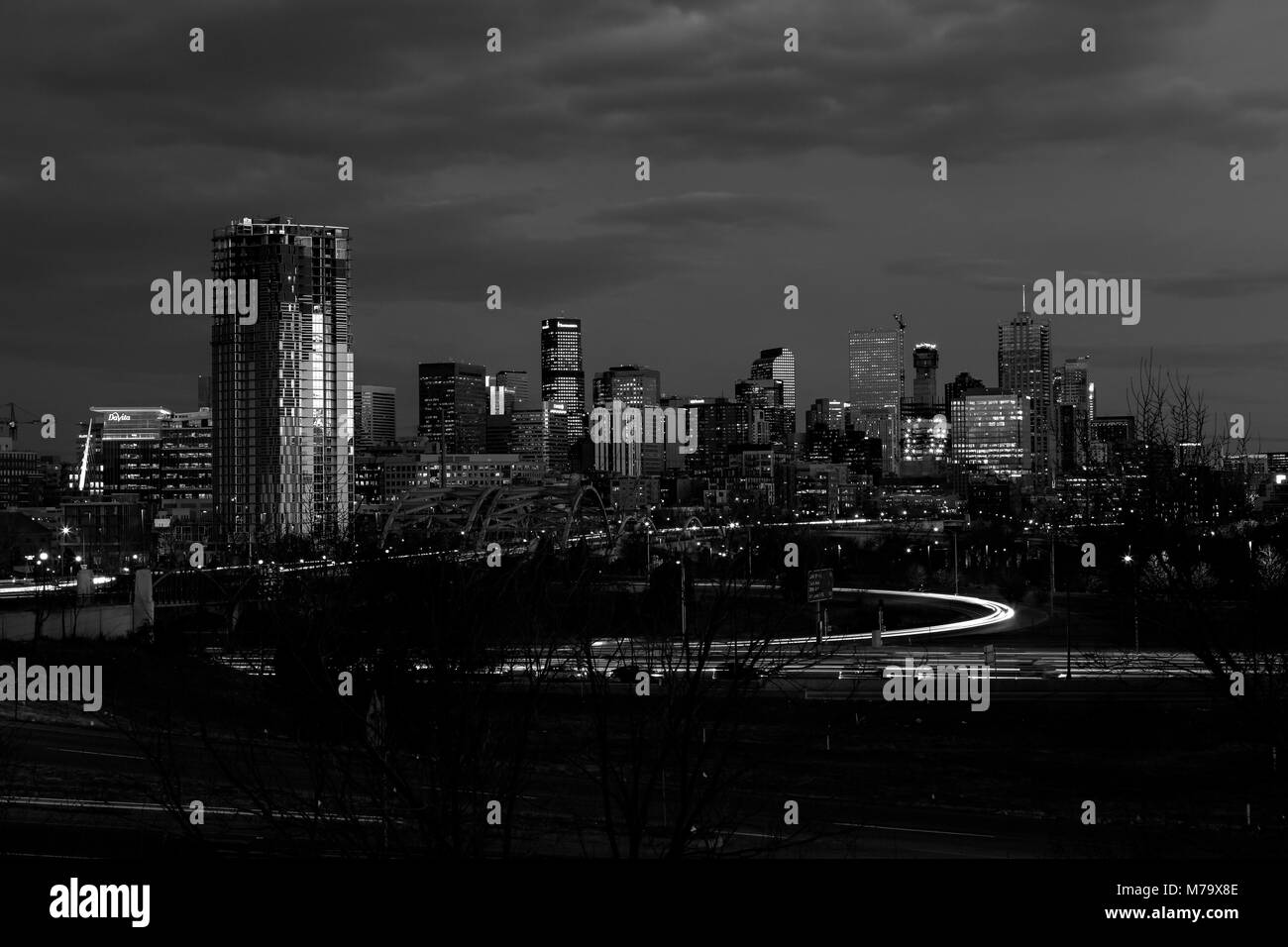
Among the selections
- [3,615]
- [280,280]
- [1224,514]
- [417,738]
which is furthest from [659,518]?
[417,738]

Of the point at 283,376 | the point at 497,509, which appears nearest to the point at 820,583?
the point at 497,509

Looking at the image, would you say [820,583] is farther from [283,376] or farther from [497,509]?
[283,376]

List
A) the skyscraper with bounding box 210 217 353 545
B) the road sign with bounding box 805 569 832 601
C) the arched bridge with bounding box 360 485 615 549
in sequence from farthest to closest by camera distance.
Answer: the skyscraper with bounding box 210 217 353 545 < the arched bridge with bounding box 360 485 615 549 < the road sign with bounding box 805 569 832 601

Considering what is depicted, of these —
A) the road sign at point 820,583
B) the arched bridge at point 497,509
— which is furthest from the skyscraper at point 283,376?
the road sign at point 820,583

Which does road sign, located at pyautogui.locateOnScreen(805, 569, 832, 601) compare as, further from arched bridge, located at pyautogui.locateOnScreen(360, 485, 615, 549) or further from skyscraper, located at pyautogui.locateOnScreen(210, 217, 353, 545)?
skyscraper, located at pyautogui.locateOnScreen(210, 217, 353, 545)

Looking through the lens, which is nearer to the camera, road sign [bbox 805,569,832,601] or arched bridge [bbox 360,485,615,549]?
road sign [bbox 805,569,832,601]

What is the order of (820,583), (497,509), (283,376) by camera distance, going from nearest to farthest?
1. (820,583)
2. (497,509)
3. (283,376)

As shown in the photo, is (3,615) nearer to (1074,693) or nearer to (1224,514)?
(1074,693)

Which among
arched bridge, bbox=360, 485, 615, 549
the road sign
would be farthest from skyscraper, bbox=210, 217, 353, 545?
the road sign

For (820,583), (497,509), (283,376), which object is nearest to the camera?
(820,583)

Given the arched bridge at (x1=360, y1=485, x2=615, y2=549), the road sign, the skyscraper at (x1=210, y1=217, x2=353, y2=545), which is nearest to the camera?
the road sign
